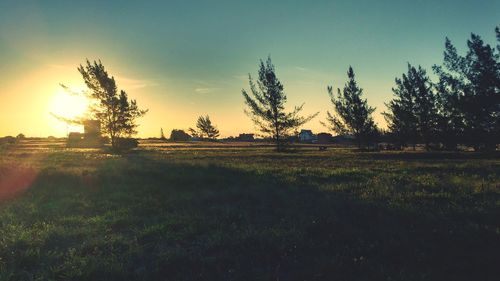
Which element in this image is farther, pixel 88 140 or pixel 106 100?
pixel 88 140

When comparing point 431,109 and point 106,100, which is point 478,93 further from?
point 106,100

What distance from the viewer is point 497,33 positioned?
155 feet

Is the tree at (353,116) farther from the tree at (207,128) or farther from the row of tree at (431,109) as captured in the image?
the tree at (207,128)

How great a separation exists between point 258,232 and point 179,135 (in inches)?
5252

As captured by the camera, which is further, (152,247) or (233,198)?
(233,198)

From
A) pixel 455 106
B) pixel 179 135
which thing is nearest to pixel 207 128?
pixel 179 135

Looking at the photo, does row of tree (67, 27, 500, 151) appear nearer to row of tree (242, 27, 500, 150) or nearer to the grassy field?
row of tree (242, 27, 500, 150)

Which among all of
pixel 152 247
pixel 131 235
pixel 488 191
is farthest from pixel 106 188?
pixel 488 191

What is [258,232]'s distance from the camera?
9.74 m

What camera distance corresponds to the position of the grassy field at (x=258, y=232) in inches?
301

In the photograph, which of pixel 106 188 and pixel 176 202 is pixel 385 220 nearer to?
pixel 176 202

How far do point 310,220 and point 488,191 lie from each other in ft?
26.4

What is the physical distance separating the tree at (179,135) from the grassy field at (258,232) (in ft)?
408

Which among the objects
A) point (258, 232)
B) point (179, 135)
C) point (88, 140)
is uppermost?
point (179, 135)
